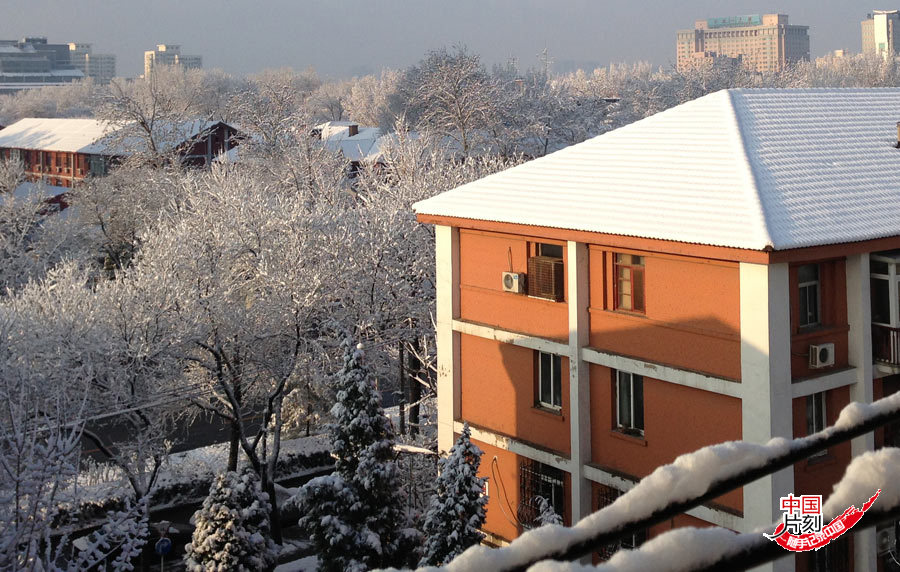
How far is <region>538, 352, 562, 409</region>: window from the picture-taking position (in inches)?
691

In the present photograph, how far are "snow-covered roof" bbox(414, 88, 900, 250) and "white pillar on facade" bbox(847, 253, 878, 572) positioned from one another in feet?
2.50

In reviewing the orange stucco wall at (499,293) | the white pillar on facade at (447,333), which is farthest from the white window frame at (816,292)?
the white pillar on facade at (447,333)

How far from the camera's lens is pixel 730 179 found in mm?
15453

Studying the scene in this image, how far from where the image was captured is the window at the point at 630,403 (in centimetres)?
1605

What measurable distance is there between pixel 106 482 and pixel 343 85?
160 meters

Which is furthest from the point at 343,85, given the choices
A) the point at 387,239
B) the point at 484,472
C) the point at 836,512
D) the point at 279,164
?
the point at 836,512

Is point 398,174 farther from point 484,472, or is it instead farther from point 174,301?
point 484,472

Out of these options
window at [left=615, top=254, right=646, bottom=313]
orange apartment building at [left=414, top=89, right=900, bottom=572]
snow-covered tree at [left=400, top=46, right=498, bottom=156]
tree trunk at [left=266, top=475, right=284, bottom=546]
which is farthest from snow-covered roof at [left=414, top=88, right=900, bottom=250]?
snow-covered tree at [left=400, top=46, right=498, bottom=156]

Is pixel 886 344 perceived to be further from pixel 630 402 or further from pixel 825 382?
pixel 630 402

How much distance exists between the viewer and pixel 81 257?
126 ft

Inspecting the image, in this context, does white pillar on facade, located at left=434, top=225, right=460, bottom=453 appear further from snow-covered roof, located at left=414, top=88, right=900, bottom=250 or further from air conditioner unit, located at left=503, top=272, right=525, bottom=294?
air conditioner unit, located at left=503, top=272, right=525, bottom=294

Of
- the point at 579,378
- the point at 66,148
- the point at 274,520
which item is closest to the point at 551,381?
the point at 579,378

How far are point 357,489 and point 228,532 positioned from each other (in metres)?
3.33

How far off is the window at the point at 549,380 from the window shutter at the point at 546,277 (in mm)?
1219
